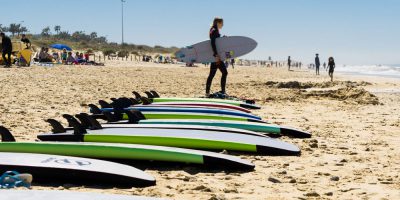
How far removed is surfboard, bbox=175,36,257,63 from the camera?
10594mm

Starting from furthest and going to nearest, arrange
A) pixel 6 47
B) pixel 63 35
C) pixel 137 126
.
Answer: pixel 63 35, pixel 6 47, pixel 137 126

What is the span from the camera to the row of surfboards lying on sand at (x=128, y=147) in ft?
9.99

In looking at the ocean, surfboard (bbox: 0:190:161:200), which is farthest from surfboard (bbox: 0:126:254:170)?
the ocean

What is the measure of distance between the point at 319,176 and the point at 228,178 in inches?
28.5

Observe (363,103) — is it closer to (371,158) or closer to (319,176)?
(371,158)

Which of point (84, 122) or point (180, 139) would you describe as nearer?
point (180, 139)

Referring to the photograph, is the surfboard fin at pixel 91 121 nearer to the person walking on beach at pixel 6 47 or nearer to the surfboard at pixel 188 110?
the surfboard at pixel 188 110

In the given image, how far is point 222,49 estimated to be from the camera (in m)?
10.6

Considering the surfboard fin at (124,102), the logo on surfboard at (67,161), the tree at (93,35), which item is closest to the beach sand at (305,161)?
the logo on surfboard at (67,161)

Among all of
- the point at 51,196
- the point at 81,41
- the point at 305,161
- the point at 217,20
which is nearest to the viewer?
the point at 51,196

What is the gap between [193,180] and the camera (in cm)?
338

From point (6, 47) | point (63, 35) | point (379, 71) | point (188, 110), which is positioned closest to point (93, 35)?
point (63, 35)

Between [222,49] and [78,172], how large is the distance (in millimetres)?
7867

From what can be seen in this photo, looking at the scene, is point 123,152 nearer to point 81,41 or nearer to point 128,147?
point 128,147
